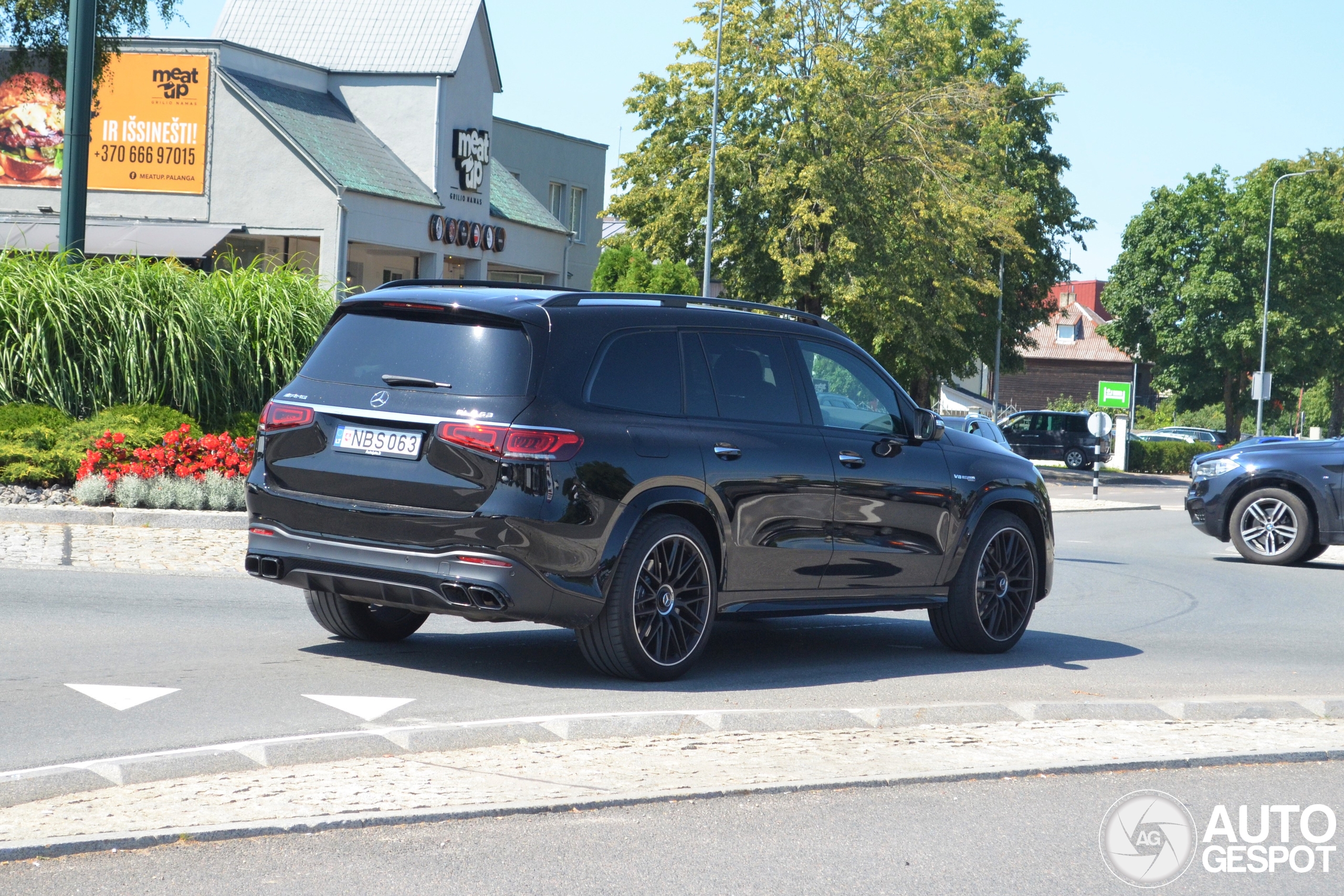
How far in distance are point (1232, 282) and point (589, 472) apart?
6742 centimetres

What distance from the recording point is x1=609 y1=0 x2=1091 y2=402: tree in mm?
39750

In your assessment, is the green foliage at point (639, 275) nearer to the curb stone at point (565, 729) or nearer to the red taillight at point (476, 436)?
the curb stone at point (565, 729)

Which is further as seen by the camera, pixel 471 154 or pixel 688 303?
pixel 471 154

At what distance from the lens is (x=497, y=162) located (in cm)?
4541

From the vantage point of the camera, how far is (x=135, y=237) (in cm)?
3325

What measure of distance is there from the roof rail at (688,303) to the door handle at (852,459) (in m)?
0.66

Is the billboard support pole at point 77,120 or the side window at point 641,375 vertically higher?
the billboard support pole at point 77,120

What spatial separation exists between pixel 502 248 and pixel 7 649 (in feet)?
111

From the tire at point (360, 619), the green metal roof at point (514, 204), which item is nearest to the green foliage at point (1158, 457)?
the green metal roof at point (514, 204)

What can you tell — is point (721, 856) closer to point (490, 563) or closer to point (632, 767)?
point (632, 767)

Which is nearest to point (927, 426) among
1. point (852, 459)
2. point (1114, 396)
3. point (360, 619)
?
point (852, 459)

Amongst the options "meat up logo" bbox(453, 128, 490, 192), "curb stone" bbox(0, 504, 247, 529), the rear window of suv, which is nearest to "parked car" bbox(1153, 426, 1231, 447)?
"meat up logo" bbox(453, 128, 490, 192)

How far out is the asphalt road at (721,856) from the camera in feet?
14.6

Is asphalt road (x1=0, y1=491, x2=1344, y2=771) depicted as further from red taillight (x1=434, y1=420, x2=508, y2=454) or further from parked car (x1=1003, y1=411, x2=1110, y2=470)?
parked car (x1=1003, y1=411, x2=1110, y2=470)
